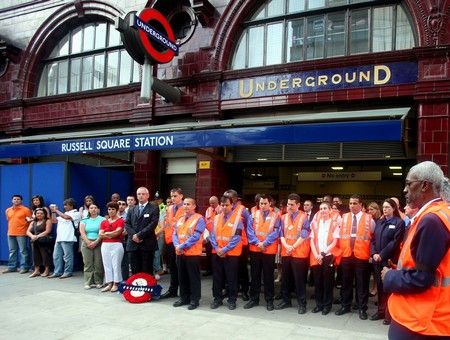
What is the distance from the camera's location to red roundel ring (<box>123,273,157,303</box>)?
7812mm

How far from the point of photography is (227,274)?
7676mm

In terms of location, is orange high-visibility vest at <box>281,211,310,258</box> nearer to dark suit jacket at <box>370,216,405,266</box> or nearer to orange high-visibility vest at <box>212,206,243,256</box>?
orange high-visibility vest at <box>212,206,243,256</box>

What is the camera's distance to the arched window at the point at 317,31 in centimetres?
1037

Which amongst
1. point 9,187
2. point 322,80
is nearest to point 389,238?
point 322,80

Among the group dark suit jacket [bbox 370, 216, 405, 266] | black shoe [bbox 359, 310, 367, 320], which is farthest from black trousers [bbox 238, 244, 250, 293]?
dark suit jacket [bbox 370, 216, 405, 266]

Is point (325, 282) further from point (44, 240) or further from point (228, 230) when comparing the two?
point (44, 240)

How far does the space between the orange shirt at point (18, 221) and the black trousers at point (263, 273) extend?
20.7 ft

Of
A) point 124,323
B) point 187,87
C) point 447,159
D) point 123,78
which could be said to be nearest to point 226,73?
point 187,87

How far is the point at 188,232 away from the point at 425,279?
5170 mm

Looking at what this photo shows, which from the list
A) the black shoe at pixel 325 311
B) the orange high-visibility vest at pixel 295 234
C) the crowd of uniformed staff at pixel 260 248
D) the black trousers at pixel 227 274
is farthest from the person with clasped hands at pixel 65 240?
the black shoe at pixel 325 311

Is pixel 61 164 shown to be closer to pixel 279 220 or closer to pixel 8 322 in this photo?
pixel 8 322

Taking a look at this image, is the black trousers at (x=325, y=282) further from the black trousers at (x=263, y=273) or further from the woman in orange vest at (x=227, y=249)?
the woman in orange vest at (x=227, y=249)

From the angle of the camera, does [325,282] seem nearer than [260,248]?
Yes

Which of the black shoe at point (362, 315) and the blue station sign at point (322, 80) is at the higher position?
the blue station sign at point (322, 80)
